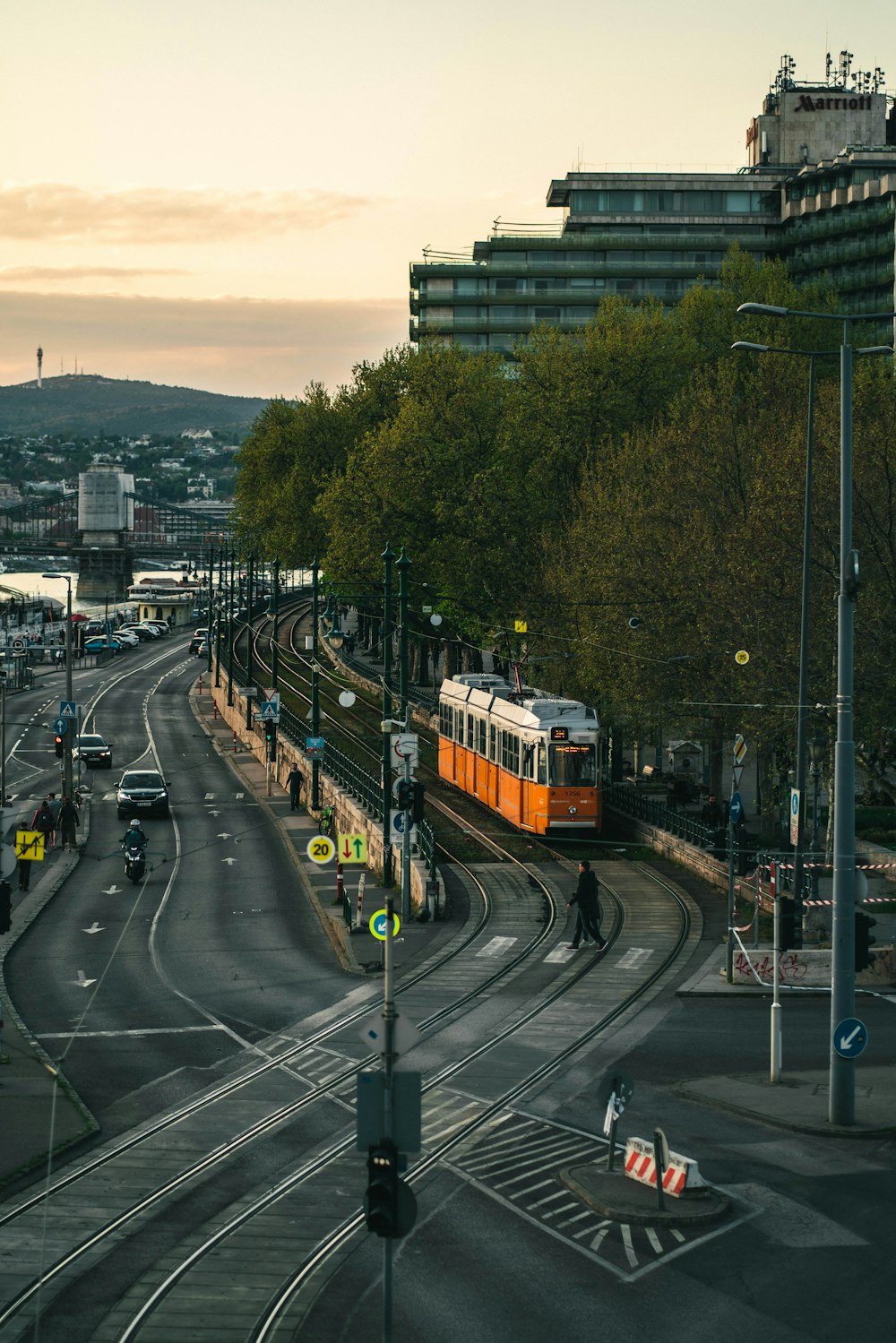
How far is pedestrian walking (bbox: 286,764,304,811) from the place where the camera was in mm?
58719

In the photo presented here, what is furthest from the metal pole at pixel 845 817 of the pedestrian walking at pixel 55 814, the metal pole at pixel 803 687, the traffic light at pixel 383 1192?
the pedestrian walking at pixel 55 814

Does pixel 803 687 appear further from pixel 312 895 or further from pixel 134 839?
pixel 134 839

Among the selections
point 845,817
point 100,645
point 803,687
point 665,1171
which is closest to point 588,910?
point 803,687

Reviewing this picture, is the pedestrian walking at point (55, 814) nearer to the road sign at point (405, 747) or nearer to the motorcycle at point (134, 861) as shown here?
the motorcycle at point (134, 861)

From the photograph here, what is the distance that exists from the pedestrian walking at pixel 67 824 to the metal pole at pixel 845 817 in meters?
33.7

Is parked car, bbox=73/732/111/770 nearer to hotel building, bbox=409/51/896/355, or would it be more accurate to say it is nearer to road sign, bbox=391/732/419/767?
road sign, bbox=391/732/419/767

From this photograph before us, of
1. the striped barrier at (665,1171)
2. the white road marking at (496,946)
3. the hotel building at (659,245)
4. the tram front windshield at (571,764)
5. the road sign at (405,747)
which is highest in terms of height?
the hotel building at (659,245)

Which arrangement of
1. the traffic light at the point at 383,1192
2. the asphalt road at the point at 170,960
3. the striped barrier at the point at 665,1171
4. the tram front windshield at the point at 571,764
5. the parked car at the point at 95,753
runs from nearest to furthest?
the traffic light at the point at 383,1192
the striped barrier at the point at 665,1171
the asphalt road at the point at 170,960
the tram front windshield at the point at 571,764
the parked car at the point at 95,753

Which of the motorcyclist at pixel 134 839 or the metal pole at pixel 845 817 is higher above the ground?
the metal pole at pixel 845 817

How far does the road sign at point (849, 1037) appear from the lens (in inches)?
814

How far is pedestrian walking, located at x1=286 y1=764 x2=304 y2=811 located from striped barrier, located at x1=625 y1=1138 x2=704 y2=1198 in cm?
4003

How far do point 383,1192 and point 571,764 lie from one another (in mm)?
31345

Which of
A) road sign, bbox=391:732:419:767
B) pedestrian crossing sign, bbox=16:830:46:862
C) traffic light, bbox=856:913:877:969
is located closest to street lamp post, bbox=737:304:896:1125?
traffic light, bbox=856:913:877:969

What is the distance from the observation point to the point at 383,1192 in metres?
13.6
